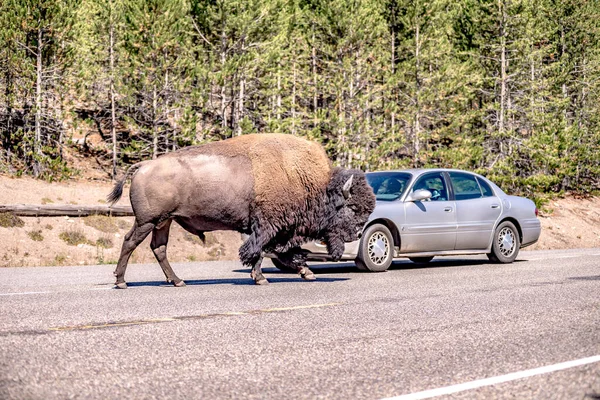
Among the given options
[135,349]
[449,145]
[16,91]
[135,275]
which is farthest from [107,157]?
[135,349]

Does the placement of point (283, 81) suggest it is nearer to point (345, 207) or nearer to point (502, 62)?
point (502, 62)

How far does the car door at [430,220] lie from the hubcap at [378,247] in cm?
37

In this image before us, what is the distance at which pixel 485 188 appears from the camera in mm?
14336

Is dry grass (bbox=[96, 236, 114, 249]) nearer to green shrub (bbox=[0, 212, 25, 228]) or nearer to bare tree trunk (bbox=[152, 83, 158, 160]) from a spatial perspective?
green shrub (bbox=[0, 212, 25, 228])

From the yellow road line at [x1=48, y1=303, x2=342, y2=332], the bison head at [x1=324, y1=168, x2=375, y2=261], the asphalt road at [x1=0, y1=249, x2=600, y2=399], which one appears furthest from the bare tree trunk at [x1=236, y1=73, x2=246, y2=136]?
the yellow road line at [x1=48, y1=303, x2=342, y2=332]

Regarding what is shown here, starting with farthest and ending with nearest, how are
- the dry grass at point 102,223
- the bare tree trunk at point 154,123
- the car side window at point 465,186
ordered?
the bare tree trunk at point 154,123
the dry grass at point 102,223
the car side window at point 465,186

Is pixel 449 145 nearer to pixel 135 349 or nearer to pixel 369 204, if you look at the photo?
Result: pixel 369 204

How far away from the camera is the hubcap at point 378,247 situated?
12.3 m

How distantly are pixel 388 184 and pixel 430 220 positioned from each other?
Answer: 1007mm

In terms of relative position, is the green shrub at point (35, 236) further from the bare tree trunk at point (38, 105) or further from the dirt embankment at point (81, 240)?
the bare tree trunk at point (38, 105)

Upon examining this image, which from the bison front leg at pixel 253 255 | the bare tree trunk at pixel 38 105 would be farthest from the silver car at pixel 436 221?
the bare tree trunk at pixel 38 105

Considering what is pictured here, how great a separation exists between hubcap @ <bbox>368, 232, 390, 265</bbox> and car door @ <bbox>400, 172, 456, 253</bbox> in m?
0.37

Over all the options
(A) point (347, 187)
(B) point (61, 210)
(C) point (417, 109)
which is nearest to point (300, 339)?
(A) point (347, 187)

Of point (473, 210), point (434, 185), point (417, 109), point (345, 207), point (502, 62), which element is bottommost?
point (473, 210)
